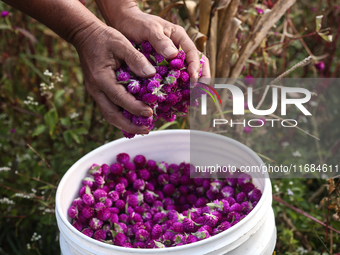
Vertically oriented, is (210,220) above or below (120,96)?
below

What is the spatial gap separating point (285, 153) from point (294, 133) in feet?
1.15

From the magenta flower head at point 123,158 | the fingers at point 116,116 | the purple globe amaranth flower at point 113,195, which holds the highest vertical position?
the fingers at point 116,116

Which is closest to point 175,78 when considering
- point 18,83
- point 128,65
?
point 128,65

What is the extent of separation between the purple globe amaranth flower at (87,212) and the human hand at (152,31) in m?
0.56

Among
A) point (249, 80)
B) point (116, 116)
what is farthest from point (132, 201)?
point (249, 80)

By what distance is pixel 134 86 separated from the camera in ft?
2.89

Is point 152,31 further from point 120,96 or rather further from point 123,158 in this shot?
point 123,158

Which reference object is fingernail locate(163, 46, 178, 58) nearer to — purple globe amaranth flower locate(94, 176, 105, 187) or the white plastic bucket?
the white plastic bucket

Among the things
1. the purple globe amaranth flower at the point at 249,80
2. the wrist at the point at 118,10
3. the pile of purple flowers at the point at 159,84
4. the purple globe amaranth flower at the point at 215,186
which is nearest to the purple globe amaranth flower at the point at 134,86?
the pile of purple flowers at the point at 159,84

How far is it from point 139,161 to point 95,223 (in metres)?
0.30

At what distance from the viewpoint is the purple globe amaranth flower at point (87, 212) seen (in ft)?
3.51

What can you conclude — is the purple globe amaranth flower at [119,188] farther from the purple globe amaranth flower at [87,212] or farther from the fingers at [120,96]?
the fingers at [120,96]

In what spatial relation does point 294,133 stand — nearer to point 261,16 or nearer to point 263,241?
point 261,16

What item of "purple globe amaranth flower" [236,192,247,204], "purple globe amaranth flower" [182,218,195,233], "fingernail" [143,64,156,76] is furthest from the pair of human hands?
"purple globe amaranth flower" [236,192,247,204]
